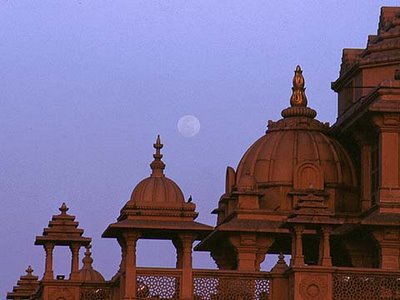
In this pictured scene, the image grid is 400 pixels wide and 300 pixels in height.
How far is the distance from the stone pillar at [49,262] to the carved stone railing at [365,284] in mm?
7658

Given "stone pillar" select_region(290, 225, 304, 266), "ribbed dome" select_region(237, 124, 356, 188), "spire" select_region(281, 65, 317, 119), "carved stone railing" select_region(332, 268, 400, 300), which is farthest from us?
"spire" select_region(281, 65, 317, 119)

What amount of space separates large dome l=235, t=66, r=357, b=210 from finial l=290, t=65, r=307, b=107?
34cm

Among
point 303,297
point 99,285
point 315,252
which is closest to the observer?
point 303,297

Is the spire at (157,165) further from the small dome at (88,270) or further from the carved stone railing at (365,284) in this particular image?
the small dome at (88,270)

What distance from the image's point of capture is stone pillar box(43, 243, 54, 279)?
49281mm

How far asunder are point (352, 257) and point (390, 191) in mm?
2540

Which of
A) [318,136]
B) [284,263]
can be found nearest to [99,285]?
[284,263]

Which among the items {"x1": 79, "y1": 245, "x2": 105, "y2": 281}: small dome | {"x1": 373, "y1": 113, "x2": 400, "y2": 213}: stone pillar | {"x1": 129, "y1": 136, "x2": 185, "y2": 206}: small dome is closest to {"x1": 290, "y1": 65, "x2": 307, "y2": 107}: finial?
{"x1": 373, "y1": 113, "x2": 400, "y2": 213}: stone pillar

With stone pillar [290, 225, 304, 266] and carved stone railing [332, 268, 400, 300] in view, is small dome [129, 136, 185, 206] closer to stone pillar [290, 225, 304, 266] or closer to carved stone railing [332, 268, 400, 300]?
stone pillar [290, 225, 304, 266]

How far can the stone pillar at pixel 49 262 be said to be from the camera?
49.3m

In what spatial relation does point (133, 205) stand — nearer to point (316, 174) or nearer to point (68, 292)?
point (68, 292)

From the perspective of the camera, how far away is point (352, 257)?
165ft

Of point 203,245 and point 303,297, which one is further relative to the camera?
point 203,245

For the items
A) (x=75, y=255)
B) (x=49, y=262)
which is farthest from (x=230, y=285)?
(x=49, y=262)
